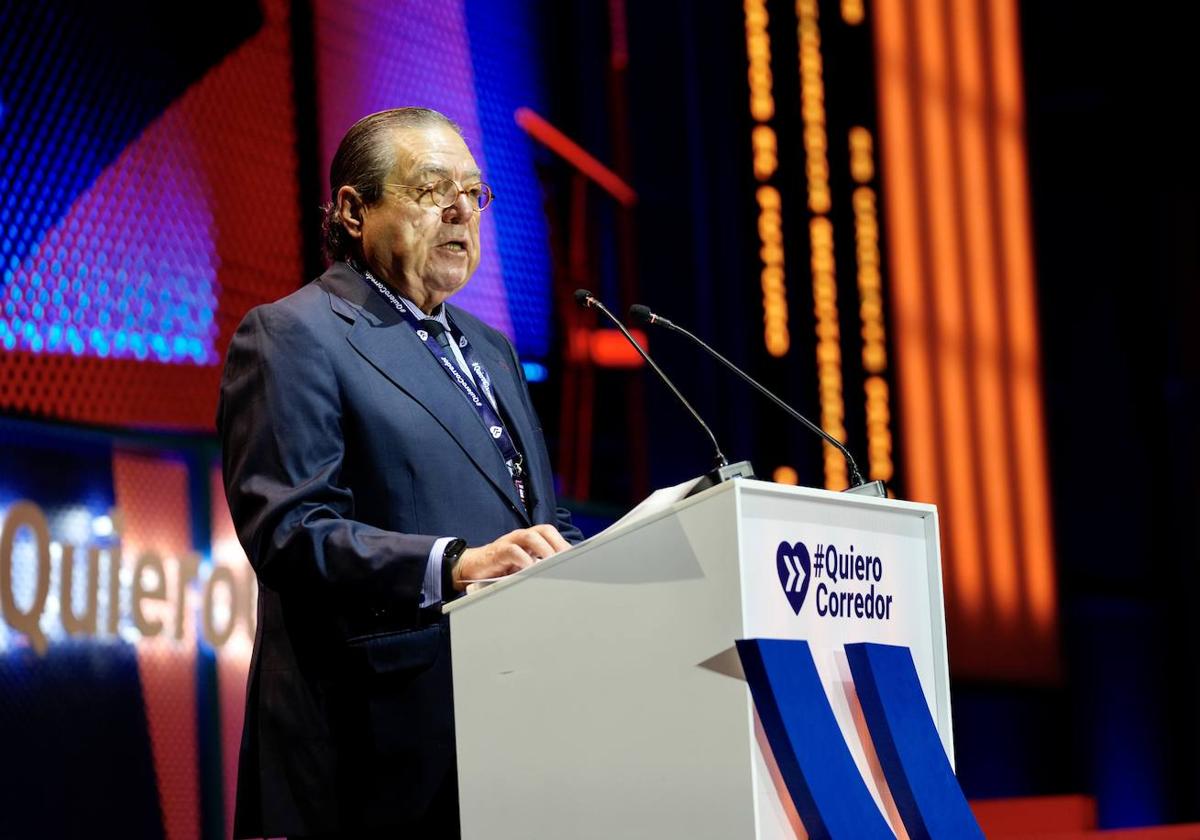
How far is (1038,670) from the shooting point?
5336mm

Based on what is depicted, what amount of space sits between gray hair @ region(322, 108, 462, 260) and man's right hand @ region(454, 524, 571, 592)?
0.63 m

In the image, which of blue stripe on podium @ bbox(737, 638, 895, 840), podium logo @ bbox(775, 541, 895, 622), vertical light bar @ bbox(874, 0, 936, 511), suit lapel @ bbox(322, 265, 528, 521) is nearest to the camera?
blue stripe on podium @ bbox(737, 638, 895, 840)

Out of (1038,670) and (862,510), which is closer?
(862,510)

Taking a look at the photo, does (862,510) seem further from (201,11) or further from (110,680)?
(201,11)

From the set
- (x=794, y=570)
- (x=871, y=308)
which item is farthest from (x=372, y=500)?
(x=871, y=308)

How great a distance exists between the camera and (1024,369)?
5.50 meters

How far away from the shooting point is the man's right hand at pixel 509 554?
175cm

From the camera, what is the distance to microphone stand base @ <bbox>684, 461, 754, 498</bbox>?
1.61 m

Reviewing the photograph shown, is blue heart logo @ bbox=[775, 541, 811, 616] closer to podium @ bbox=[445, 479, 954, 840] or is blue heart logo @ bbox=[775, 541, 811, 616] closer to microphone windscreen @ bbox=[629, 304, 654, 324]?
podium @ bbox=[445, 479, 954, 840]

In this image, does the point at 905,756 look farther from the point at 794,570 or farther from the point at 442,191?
the point at 442,191

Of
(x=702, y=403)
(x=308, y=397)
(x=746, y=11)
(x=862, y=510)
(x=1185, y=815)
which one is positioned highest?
(x=746, y=11)

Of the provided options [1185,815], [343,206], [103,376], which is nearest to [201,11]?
[103,376]

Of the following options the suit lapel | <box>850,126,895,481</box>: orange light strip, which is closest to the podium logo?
the suit lapel

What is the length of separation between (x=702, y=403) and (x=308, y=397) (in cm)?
308
